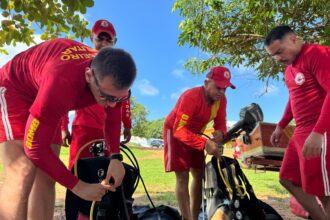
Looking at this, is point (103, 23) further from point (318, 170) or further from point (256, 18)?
point (256, 18)

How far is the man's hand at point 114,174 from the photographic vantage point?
2.63 meters

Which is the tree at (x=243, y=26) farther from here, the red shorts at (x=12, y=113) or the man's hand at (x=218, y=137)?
the red shorts at (x=12, y=113)

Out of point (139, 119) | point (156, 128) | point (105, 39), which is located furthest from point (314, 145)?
point (156, 128)

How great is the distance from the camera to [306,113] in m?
3.84

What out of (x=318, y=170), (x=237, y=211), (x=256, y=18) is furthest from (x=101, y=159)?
(x=256, y=18)

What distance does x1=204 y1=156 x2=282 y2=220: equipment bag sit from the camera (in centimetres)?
377

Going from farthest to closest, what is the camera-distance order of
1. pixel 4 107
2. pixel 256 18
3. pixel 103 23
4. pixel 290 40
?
pixel 256 18, pixel 103 23, pixel 290 40, pixel 4 107

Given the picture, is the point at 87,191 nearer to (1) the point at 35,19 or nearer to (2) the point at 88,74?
(2) the point at 88,74

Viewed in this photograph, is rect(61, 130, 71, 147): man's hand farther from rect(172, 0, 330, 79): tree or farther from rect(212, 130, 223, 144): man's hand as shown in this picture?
rect(172, 0, 330, 79): tree

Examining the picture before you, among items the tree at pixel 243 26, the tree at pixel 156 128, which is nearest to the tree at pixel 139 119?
the tree at pixel 156 128

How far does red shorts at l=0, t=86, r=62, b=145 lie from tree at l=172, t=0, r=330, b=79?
18.5ft

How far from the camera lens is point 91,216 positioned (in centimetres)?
282

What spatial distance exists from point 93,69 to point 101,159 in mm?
836

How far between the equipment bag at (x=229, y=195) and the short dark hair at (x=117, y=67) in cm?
194
